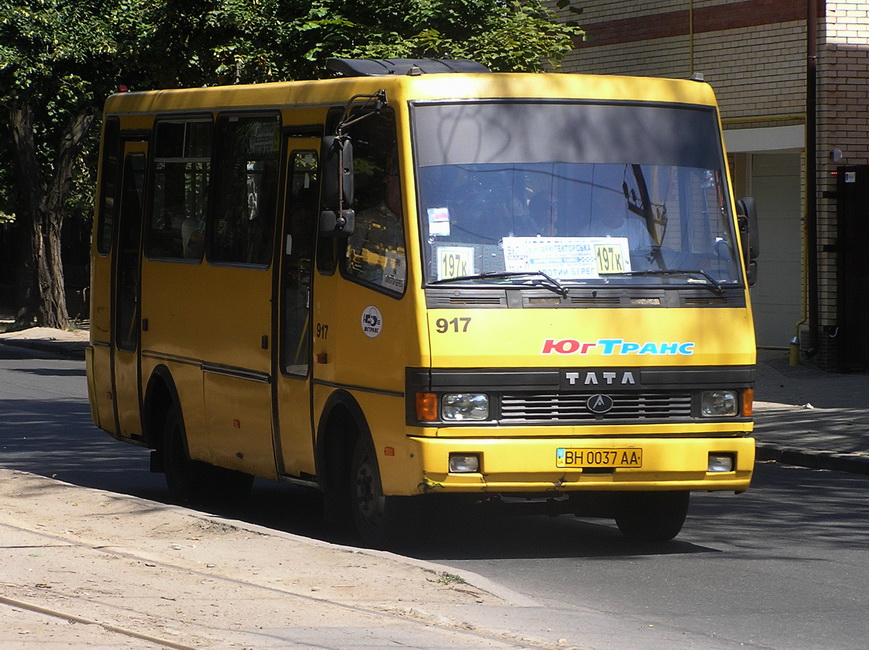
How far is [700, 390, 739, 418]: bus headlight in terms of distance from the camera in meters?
9.20

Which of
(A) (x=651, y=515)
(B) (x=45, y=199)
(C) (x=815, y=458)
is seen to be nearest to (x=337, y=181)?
(A) (x=651, y=515)

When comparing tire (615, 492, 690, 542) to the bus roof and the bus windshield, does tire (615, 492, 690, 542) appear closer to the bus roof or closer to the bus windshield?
the bus windshield

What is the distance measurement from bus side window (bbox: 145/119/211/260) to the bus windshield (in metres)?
2.97

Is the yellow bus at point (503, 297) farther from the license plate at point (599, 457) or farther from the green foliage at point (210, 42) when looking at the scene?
the green foliage at point (210, 42)

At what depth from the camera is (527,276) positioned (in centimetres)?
898

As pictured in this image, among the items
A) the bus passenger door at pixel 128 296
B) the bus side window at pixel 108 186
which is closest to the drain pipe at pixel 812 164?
the bus side window at pixel 108 186

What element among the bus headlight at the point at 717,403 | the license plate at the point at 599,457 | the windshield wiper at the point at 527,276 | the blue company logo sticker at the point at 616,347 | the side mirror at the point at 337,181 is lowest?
the license plate at the point at 599,457

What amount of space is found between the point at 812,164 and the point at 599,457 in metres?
13.0

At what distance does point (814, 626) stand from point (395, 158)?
11.2ft

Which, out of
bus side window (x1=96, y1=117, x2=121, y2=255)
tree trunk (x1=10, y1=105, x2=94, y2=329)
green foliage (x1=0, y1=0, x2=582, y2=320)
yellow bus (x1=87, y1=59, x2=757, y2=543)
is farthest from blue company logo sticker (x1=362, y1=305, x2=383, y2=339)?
tree trunk (x1=10, y1=105, x2=94, y2=329)

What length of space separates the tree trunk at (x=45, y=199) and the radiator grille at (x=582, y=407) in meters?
26.9

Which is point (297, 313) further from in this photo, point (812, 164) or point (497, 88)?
point (812, 164)

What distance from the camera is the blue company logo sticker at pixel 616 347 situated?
29.3 feet

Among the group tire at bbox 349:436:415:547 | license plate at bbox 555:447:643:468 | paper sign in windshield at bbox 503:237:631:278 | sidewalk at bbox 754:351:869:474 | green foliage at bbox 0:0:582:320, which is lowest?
sidewalk at bbox 754:351:869:474
